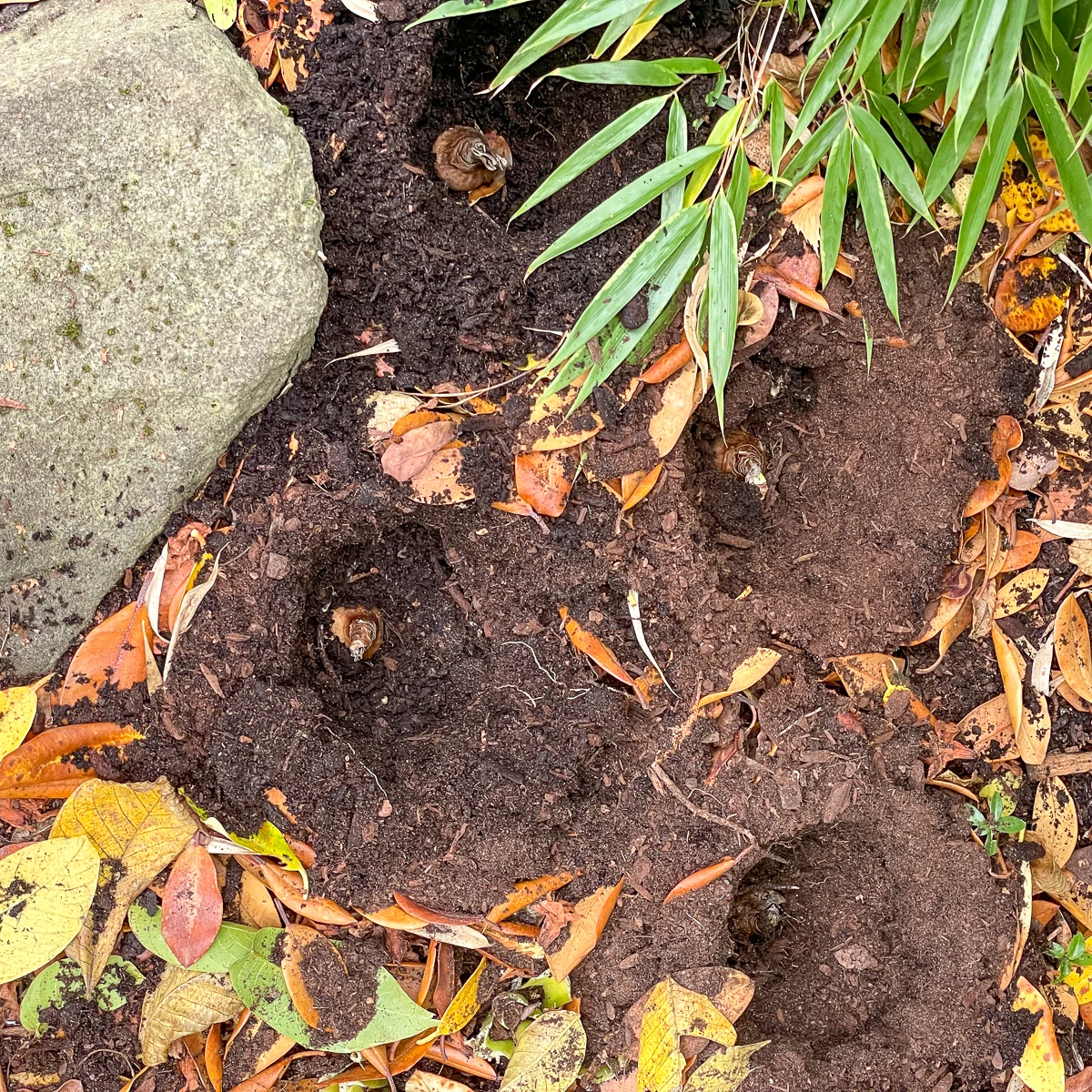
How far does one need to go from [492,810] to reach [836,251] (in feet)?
3.78

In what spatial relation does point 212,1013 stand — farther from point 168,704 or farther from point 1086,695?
point 1086,695

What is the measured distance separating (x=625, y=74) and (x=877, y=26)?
38cm

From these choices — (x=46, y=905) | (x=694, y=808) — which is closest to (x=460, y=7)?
(x=694, y=808)

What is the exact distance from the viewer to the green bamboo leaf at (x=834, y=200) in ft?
4.86

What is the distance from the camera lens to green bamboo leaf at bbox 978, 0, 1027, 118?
1278 mm

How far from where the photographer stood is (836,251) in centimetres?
153

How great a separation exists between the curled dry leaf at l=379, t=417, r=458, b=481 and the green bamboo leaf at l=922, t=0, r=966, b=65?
0.93 m

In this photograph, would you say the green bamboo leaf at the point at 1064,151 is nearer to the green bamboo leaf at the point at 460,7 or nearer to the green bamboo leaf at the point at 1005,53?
the green bamboo leaf at the point at 1005,53

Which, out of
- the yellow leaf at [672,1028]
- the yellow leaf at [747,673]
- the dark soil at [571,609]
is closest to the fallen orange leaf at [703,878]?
the dark soil at [571,609]

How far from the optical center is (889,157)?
1.49 m

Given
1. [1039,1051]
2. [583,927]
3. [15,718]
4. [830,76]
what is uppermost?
[830,76]

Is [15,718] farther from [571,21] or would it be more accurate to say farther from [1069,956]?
[1069,956]

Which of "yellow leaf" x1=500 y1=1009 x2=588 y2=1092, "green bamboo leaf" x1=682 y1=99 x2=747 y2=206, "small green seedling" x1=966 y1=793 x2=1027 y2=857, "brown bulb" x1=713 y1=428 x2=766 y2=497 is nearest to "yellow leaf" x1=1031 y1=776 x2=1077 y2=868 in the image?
"small green seedling" x1=966 y1=793 x2=1027 y2=857

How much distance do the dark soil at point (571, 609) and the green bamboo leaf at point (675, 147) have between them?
83 mm
